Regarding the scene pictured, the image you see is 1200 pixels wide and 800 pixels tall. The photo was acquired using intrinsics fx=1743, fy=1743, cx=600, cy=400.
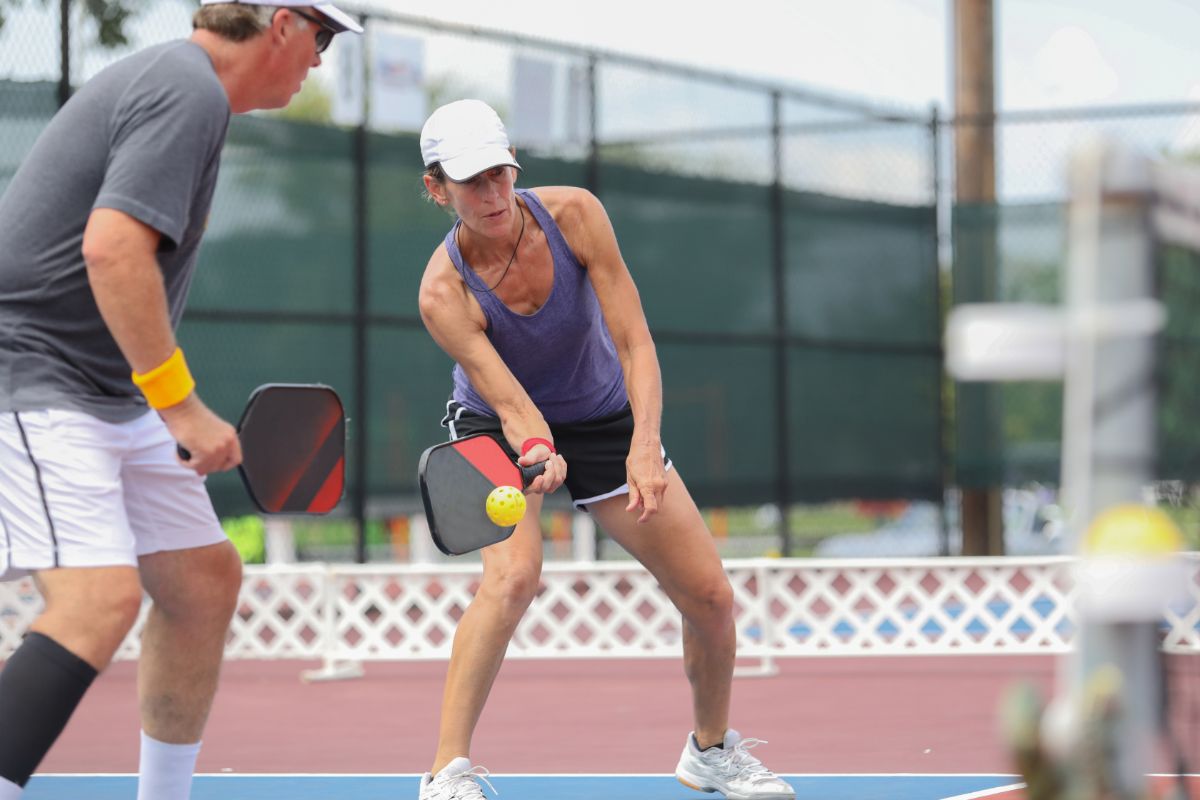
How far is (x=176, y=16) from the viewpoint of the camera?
31.5ft

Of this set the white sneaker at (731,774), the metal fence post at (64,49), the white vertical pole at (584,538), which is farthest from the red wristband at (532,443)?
the white vertical pole at (584,538)

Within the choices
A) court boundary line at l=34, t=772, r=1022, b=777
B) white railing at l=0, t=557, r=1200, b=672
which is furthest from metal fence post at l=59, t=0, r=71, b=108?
court boundary line at l=34, t=772, r=1022, b=777

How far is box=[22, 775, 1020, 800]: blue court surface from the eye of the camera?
4.97 meters

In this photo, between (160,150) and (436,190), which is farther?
(436,190)

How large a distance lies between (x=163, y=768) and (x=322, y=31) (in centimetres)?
151

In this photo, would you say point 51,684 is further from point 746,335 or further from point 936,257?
point 936,257

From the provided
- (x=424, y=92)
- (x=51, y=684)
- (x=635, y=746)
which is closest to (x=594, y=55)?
(x=424, y=92)

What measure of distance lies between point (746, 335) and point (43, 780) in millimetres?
7560

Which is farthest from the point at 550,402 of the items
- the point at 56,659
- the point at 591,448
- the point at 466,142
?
the point at 56,659

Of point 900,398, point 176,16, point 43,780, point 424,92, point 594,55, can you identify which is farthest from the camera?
point 900,398

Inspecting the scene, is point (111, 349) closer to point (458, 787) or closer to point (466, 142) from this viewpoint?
point (466, 142)

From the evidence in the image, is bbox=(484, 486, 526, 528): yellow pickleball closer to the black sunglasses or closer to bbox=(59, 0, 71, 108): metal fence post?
the black sunglasses

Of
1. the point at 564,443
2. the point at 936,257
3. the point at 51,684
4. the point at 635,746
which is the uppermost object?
the point at 936,257

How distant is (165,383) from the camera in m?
3.06
